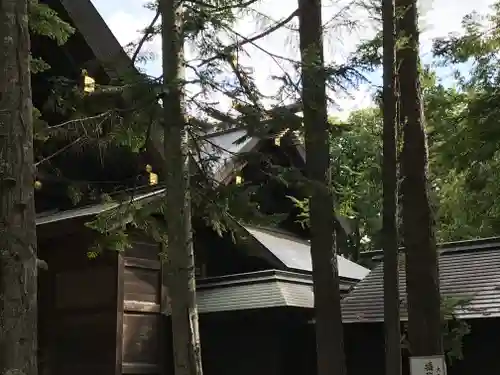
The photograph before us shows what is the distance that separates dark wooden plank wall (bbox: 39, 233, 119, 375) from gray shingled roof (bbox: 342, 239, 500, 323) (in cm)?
274

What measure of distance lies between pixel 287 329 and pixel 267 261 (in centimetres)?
115

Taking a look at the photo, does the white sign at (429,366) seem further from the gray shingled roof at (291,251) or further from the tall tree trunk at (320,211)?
the gray shingled roof at (291,251)

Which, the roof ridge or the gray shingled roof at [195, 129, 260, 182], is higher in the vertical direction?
the gray shingled roof at [195, 129, 260, 182]

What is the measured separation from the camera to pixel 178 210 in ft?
15.7

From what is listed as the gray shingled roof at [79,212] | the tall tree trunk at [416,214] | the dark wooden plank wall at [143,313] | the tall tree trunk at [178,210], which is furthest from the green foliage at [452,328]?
the dark wooden plank wall at [143,313]

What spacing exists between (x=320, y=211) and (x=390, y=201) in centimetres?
67

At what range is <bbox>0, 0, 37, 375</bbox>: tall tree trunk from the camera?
366 cm

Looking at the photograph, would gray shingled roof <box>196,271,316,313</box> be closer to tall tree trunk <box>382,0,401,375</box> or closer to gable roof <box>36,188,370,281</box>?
gable roof <box>36,188,370,281</box>

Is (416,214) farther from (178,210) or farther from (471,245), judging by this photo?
(471,245)

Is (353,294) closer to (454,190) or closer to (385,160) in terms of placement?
(454,190)

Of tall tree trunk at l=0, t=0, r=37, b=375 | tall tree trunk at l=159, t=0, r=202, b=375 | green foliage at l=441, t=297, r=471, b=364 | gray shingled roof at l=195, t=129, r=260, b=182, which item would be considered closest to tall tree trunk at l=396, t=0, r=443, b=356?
green foliage at l=441, t=297, r=471, b=364

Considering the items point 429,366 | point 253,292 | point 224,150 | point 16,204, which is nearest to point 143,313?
point 253,292

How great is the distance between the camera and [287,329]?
8.36 m

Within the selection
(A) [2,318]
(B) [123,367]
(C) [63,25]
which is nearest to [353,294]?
(B) [123,367]
